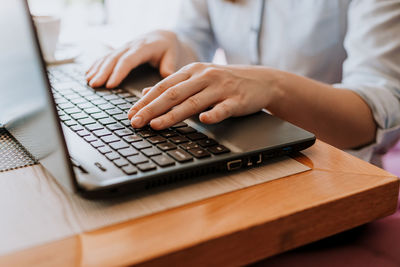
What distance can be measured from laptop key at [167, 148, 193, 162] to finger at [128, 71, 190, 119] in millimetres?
126

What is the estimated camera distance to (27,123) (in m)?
0.46

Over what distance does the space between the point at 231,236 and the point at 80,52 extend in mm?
809

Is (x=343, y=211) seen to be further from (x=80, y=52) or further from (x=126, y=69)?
(x=80, y=52)

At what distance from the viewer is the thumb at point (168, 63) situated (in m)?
0.77

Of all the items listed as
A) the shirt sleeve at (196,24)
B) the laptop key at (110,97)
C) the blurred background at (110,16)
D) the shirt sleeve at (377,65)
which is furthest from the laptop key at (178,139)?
the blurred background at (110,16)

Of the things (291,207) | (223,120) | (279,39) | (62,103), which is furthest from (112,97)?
(279,39)

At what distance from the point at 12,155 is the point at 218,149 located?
0.25 metres

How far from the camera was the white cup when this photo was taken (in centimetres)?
95

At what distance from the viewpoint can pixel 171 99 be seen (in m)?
0.54

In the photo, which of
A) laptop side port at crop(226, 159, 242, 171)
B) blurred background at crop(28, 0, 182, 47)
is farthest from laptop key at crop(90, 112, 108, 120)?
blurred background at crop(28, 0, 182, 47)

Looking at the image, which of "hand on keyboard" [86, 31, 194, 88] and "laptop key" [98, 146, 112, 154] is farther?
"hand on keyboard" [86, 31, 194, 88]

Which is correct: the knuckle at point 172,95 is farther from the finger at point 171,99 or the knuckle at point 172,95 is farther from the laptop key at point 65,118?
the laptop key at point 65,118

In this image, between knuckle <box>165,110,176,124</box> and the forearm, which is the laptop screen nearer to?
knuckle <box>165,110,176,124</box>

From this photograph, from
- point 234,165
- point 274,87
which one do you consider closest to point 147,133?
point 234,165
